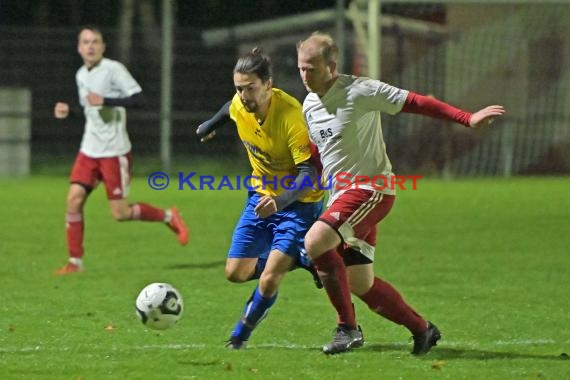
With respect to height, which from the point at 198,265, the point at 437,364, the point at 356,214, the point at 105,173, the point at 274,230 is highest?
the point at 356,214

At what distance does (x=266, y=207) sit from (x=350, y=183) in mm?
506

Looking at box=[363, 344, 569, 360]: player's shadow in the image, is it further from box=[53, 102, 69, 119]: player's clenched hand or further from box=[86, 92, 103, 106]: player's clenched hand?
box=[53, 102, 69, 119]: player's clenched hand

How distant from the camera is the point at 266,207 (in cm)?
655

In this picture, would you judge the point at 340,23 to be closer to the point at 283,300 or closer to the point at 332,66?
the point at 283,300

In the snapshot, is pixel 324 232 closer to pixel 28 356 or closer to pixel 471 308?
pixel 28 356

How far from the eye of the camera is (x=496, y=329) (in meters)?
7.82

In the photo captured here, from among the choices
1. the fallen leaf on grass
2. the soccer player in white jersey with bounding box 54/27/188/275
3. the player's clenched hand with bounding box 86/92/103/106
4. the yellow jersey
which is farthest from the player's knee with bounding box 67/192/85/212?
the fallen leaf on grass

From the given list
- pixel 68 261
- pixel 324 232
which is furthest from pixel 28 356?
pixel 68 261

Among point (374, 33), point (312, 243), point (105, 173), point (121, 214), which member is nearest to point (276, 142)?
point (312, 243)

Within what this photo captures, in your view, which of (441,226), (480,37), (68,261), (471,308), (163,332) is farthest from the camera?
(480,37)

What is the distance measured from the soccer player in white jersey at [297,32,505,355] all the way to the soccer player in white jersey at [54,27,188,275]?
4.11m

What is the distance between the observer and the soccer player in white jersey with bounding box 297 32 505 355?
6.56 m

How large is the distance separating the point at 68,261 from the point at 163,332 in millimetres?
3461

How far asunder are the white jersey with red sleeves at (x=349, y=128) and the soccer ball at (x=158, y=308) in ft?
3.39
